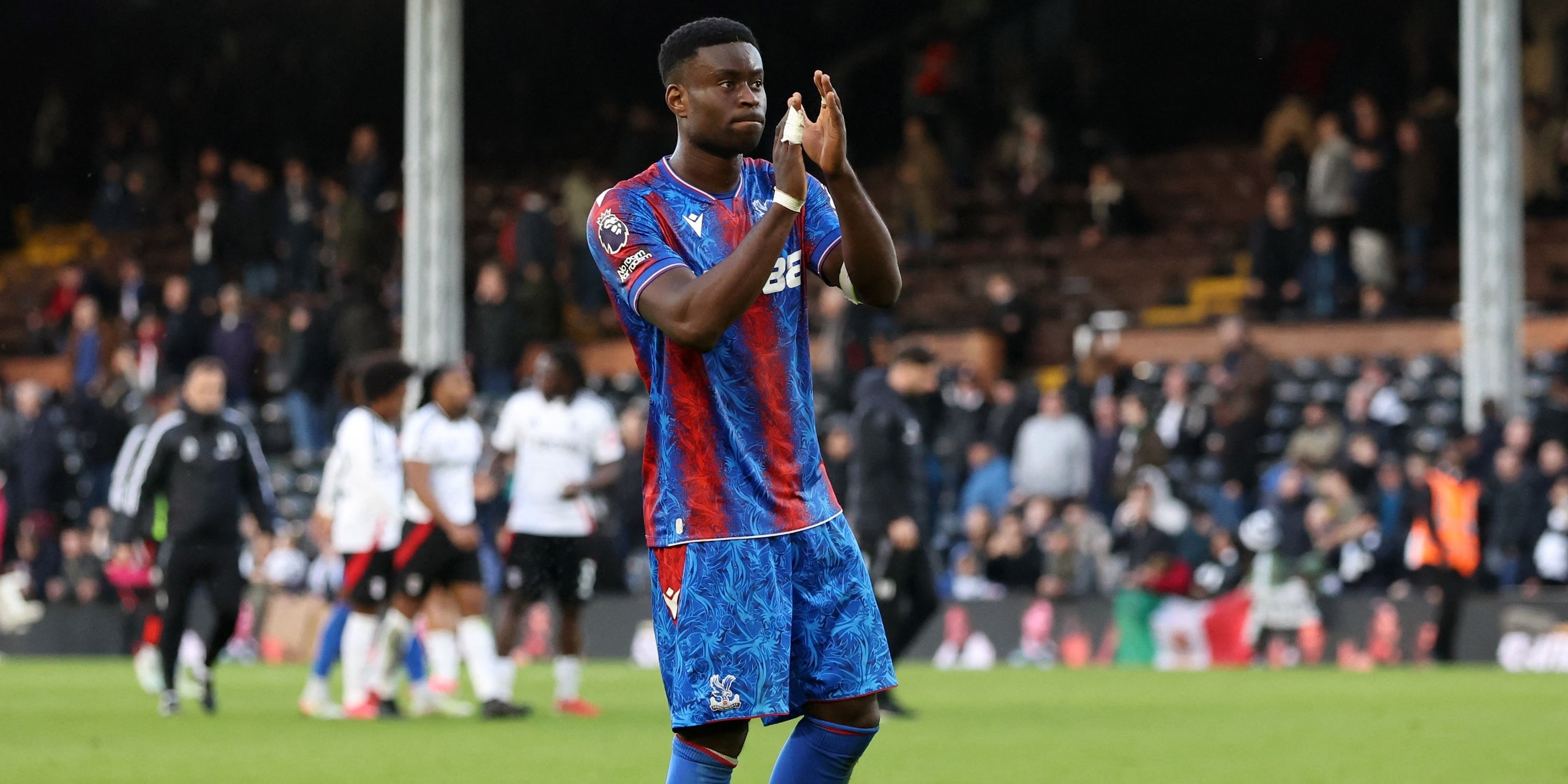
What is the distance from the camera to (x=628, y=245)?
14.4 feet

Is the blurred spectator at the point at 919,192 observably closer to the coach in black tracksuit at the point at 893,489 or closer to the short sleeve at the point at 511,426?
the coach in black tracksuit at the point at 893,489

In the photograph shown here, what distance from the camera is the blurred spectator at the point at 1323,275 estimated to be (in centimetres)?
2098

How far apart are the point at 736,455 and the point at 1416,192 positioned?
18.2 meters

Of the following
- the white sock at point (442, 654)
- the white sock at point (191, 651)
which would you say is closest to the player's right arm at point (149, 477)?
the white sock at point (442, 654)

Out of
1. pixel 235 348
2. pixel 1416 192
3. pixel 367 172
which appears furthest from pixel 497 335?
pixel 1416 192

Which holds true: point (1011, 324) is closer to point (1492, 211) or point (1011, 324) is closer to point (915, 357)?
point (1492, 211)

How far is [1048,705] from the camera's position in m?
12.6

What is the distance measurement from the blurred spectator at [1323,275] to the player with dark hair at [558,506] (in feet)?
35.8

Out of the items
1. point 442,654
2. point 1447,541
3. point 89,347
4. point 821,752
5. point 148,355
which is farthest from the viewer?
point 89,347

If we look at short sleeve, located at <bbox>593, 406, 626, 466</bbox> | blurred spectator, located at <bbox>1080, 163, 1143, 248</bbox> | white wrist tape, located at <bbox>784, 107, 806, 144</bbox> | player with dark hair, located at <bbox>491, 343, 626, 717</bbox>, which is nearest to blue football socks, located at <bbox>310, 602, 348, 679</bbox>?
player with dark hair, located at <bbox>491, 343, 626, 717</bbox>

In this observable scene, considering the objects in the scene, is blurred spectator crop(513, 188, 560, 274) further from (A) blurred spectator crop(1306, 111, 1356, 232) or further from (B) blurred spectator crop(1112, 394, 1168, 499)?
(A) blurred spectator crop(1306, 111, 1356, 232)

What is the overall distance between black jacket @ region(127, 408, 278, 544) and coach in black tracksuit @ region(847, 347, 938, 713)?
135 inches

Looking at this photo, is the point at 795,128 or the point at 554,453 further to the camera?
the point at 554,453

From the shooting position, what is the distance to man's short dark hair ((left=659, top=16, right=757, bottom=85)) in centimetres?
Answer: 444
